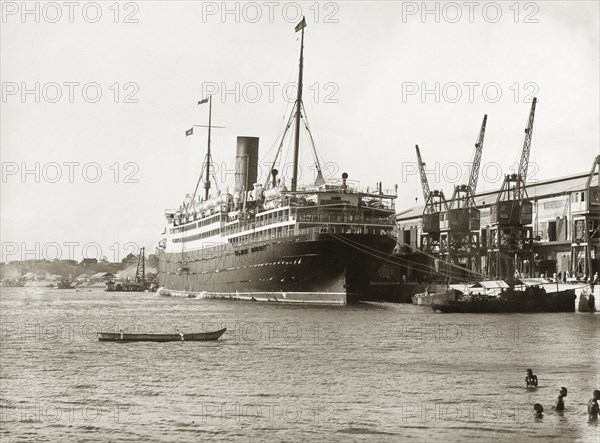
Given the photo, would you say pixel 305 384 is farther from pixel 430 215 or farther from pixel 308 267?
pixel 430 215

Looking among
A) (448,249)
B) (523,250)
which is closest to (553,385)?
(523,250)

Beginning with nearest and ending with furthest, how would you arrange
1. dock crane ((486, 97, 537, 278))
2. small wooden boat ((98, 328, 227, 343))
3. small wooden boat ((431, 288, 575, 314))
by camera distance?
small wooden boat ((98, 328, 227, 343)), small wooden boat ((431, 288, 575, 314)), dock crane ((486, 97, 537, 278))

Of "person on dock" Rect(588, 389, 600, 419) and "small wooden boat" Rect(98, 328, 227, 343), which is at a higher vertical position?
"small wooden boat" Rect(98, 328, 227, 343)

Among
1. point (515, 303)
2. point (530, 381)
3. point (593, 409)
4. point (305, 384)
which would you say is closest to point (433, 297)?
point (515, 303)

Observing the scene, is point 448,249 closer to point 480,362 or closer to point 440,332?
point 440,332

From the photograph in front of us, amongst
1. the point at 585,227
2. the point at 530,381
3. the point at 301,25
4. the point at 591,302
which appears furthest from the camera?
the point at 585,227

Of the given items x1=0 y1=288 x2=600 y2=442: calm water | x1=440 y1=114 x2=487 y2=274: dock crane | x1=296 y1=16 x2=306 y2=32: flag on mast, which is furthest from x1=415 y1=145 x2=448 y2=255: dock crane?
x1=0 y1=288 x2=600 y2=442: calm water

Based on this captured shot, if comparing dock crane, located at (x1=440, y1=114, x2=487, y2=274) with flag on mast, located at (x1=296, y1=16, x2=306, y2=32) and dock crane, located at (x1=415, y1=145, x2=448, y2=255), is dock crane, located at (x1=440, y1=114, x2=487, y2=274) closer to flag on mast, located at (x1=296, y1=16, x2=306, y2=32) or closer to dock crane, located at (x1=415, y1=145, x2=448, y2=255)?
dock crane, located at (x1=415, y1=145, x2=448, y2=255)

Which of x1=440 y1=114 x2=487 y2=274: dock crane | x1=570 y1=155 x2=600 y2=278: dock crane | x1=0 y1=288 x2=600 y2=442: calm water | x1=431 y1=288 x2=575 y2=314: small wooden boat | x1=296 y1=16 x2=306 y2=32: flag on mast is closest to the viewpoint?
x1=0 y1=288 x2=600 y2=442: calm water
